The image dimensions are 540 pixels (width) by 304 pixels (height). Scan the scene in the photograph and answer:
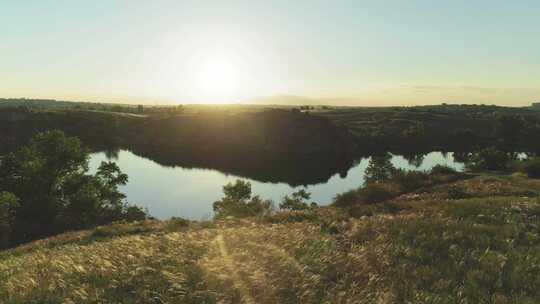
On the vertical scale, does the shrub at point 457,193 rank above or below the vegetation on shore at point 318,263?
below

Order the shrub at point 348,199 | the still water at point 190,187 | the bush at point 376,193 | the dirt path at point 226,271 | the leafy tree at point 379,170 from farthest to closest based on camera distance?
the still water at point 190,187 < the leafy tree at point 379,170 < the shrub at point 348,199 < the bush at point 376,193 < the dirt path at point 226,271

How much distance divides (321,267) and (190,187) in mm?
Answer: 124335

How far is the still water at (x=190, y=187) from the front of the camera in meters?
106

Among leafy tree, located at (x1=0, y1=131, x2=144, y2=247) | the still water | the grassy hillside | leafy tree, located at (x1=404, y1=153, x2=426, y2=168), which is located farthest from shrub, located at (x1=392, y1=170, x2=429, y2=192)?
leafy tree, located at (x1=404, y1=153, x2=426, y2=168)

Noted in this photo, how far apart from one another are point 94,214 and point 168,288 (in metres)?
37.4

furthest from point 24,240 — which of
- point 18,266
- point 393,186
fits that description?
point 393,186

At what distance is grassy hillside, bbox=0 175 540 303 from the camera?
8.05 m

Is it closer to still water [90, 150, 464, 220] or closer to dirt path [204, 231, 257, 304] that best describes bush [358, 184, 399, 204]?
dirt path [204, 231, 257, 304]

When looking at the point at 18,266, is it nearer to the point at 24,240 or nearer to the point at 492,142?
the point at 24,240

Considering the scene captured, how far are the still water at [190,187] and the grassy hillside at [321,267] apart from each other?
79.6 m

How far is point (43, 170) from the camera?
44.0m

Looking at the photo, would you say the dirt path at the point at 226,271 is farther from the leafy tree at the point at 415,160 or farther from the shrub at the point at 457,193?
the leafy tree at the point at 415,160

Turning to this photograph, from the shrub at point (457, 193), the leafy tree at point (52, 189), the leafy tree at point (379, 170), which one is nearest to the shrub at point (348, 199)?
the shrub at point (457, 193)

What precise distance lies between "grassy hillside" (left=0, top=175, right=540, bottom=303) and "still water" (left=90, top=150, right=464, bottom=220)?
79.6m
